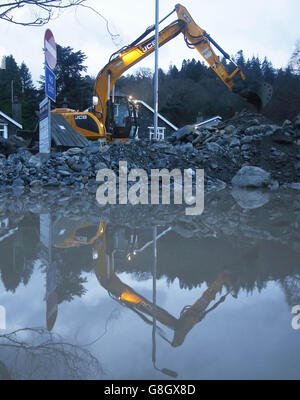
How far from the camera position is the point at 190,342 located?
181 centimetres

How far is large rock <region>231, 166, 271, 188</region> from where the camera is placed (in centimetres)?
1111

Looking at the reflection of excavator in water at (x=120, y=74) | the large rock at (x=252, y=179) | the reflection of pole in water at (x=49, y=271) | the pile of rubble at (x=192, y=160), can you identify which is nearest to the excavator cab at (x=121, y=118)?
the reflection of excavator in water at (x=120, y=74)

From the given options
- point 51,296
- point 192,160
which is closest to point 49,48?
point 192,160

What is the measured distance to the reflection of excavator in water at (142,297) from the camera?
79.9 inches

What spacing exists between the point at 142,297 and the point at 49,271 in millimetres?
924

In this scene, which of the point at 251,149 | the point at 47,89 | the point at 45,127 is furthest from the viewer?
the point at 251,149

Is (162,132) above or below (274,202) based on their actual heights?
above

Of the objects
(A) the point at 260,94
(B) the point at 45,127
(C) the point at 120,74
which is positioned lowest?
(B) the point at 45,127

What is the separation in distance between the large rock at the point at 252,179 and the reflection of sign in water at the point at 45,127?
6084 mm

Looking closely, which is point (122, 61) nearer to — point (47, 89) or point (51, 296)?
point (47, 89)

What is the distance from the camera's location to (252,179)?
440 inches

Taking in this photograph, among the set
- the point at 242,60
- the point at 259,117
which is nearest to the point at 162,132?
the point at 259,117
